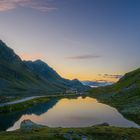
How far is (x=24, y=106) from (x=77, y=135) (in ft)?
412

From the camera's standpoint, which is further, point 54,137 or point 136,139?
point 136,139

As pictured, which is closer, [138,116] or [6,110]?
[138,116]

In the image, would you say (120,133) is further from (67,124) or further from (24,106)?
(24,106)

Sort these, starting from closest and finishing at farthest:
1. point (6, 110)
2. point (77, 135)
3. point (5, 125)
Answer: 1. point (77, 135)
2. point (5, 125)
3. point (6, 110)

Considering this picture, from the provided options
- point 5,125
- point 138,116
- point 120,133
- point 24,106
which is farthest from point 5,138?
point 24,106

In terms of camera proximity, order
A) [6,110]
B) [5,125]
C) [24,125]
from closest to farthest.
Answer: [24,125] → [5,125] → [6,110]

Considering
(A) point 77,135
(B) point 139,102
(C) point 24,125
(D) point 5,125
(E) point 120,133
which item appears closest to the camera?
(A) point 77,135

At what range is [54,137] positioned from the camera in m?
73.3

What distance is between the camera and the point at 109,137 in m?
79.5

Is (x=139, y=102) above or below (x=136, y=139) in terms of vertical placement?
above

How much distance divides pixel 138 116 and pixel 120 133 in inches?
2573

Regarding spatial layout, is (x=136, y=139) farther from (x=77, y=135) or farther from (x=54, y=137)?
(x=54, y=137)

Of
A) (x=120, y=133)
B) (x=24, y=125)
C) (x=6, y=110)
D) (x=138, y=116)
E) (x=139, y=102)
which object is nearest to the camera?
(x=120, y=133)

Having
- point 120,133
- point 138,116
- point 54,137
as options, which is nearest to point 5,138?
point 54,137
